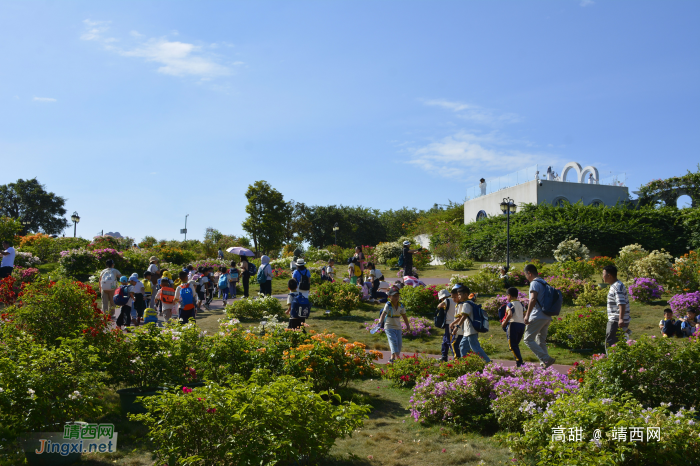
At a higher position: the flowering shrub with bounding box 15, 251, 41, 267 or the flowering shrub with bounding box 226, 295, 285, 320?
the flowering shrub with bounding box 15, 251, 41, 267

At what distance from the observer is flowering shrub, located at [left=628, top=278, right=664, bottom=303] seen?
1380 cm

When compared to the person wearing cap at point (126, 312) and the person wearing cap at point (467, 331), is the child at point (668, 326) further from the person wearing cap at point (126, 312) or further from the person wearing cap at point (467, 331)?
the person wearing cap at point (126, 312)

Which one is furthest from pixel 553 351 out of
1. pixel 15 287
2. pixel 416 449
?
pixel 15 287

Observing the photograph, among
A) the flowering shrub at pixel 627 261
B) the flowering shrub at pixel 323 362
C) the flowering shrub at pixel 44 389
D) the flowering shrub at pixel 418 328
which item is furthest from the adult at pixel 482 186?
the flowering shrub at pixel 44 389

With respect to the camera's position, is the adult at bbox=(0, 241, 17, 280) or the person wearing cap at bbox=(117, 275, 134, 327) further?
the adult at bbox=(0, 241, 17, 280)

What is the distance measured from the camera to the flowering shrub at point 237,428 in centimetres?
347

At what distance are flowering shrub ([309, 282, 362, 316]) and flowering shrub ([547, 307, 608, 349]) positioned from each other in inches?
235

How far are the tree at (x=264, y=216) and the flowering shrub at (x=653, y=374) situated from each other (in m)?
31.5

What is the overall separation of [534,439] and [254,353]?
12.0ft

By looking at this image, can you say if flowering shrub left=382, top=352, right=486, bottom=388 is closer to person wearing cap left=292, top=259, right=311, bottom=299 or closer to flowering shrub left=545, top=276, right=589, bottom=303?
person wearing cap left=292, top=259, right=311, bottom=299

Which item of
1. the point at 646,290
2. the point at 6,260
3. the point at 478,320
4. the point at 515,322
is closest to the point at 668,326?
Answer: the point at 646,290

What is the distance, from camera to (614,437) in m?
3.21

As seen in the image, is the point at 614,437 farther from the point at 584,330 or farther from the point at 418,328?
the point at 418,328

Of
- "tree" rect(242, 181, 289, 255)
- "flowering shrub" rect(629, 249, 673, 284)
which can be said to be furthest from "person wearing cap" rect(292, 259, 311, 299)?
"tree" rect(242, 181, 289, 255)
